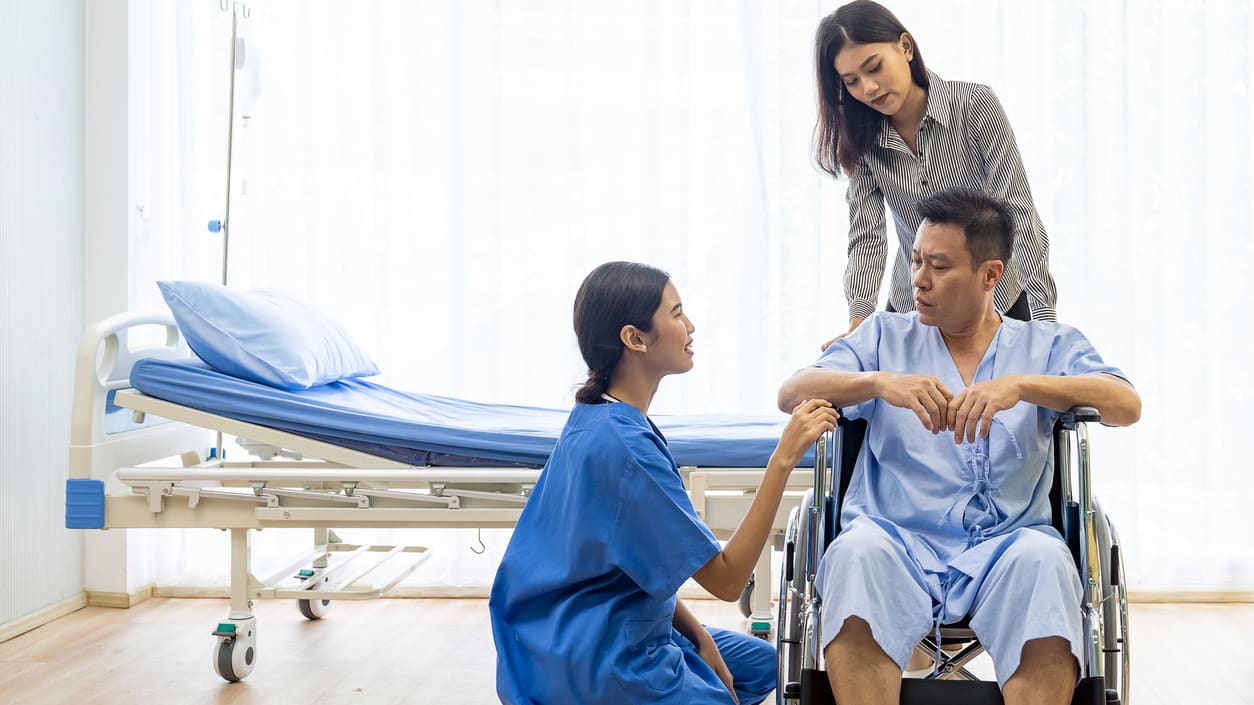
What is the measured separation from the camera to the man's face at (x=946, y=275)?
5.56ft

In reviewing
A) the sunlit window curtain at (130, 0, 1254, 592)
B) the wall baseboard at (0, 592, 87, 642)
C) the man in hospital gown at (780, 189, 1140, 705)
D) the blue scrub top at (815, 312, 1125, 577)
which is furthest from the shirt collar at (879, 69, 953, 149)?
the wall baseboard at (0, 592, 87, 642)

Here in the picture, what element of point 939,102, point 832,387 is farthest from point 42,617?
point 939,102

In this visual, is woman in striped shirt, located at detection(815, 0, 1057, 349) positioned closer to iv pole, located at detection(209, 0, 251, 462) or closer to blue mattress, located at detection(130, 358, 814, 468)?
blue mattress, located at detection(130, 358, 814, 468)

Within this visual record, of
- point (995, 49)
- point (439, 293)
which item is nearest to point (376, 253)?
point (439, 293)

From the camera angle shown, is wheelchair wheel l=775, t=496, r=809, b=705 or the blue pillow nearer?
wheelchair wheel l=775, t=496, r=809, b=705

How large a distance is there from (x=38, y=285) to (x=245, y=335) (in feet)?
3.26

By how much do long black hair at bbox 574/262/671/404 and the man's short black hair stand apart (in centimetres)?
46

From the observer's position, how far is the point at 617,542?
1455mm

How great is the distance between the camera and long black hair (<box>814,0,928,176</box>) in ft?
6.41

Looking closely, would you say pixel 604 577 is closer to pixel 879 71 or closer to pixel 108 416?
pixel 879 71

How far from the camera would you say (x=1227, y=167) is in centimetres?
329

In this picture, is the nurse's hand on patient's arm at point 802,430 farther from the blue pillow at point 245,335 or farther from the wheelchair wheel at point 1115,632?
the blue pillow at point 245,335

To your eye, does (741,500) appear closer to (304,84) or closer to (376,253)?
(376,253)

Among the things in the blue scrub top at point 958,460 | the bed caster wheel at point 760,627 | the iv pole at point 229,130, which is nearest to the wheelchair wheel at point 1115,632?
the blue scrub top at point 958,460
